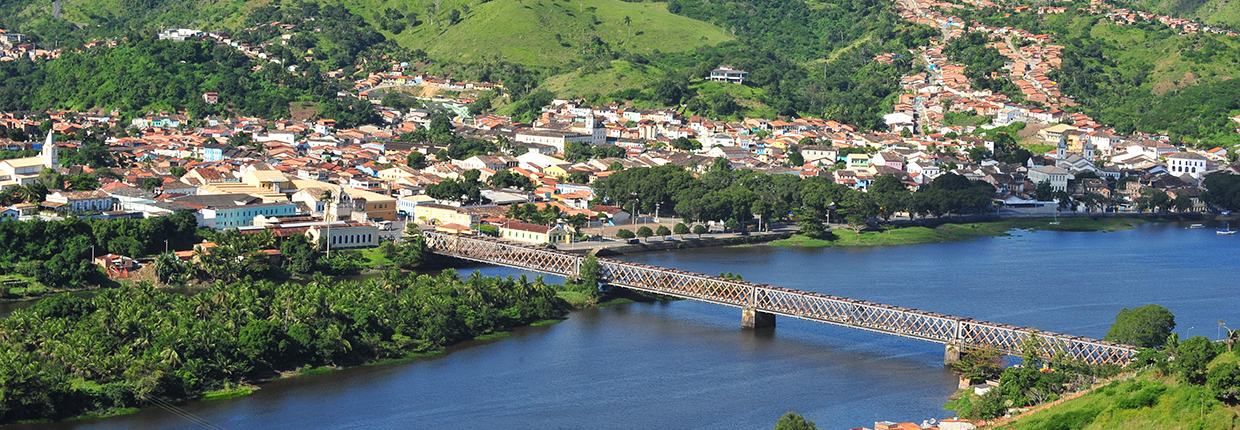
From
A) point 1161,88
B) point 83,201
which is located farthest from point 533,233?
point 1161,88

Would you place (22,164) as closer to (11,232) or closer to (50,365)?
(11,232)

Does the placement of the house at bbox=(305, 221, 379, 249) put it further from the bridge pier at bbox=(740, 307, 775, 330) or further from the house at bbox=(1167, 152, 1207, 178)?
the house at bbox=(1167, 152, 1207, 178)

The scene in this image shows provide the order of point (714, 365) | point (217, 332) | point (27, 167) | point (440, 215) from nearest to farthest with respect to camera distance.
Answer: point (217, 332), point (714, 365), point (440, 215), point (27, 167)

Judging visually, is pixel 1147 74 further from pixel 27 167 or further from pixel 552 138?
pixel 27 167

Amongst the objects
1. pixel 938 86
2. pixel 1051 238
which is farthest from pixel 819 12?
pixel 1051 238

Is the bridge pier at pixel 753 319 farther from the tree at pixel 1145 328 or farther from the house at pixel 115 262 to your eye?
the house at pixel 115 262

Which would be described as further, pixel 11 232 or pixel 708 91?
pixel 708 91
